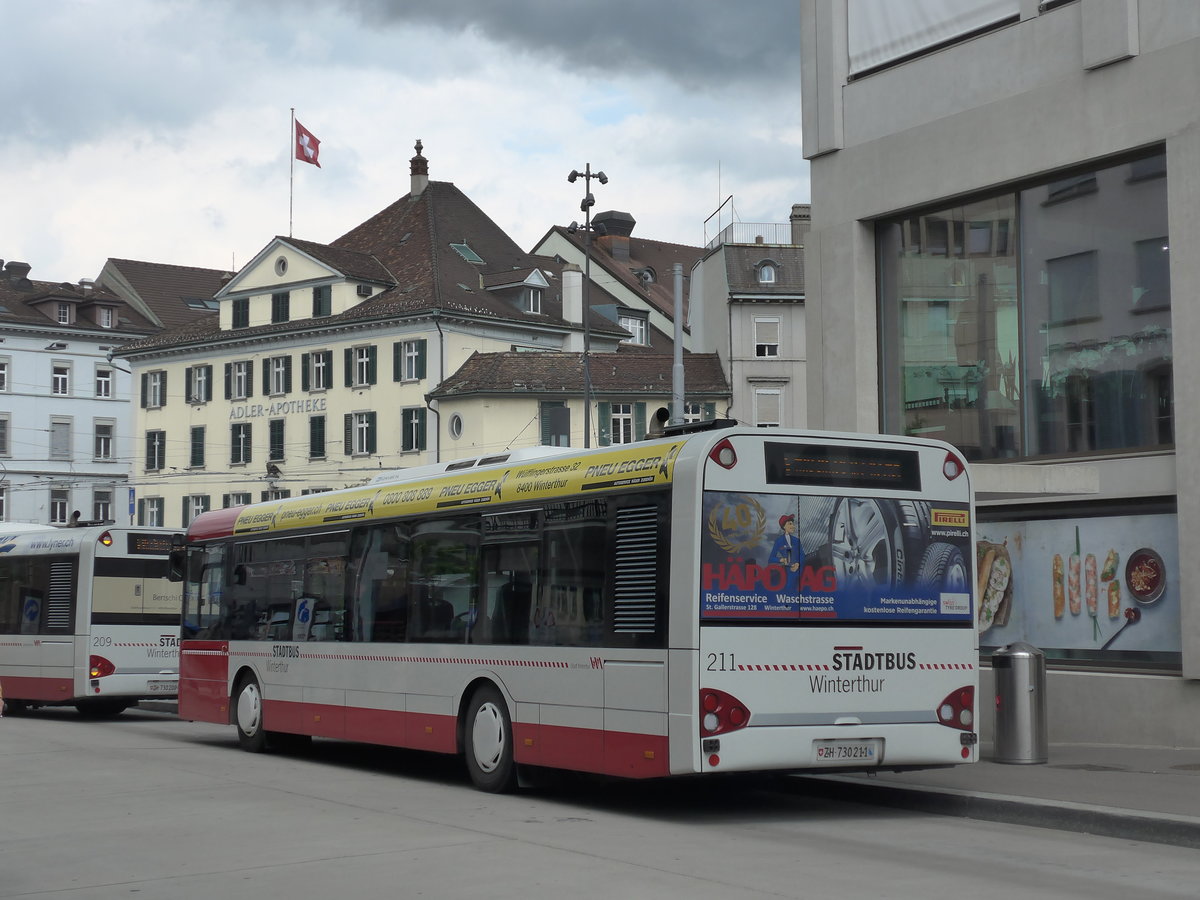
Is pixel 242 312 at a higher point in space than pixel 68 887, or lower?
higher

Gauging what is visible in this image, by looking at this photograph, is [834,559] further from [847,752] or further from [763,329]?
[763,329]

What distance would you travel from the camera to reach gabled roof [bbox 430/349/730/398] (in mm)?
64812

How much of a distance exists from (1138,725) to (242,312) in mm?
61931

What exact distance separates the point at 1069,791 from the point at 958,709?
103 centimetres

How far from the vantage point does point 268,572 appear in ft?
61.4

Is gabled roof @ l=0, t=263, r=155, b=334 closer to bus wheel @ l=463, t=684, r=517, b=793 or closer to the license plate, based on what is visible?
A: bus wheel @ l=463, t=684, r=517, b=793

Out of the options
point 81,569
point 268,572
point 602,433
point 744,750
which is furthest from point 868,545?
point 602,433

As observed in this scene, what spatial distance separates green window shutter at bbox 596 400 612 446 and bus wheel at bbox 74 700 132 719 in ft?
124

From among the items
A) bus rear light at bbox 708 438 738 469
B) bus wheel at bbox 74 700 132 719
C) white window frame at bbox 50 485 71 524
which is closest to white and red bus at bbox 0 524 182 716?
bus wheel at bbox 74 700 132 719

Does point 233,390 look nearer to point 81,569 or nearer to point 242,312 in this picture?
point 242,312

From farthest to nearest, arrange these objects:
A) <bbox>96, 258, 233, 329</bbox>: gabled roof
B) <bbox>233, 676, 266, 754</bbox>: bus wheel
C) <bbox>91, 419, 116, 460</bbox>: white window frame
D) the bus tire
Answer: <bbox>96, 258, 233, 329</bbox>: gabled roof
<bbox>91, 419, 116, 460</bbox>: white window frame
<bbox>233, 676, 266, 754</bbox>: bus wheel
the bus tire

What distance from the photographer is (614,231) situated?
9694 cm

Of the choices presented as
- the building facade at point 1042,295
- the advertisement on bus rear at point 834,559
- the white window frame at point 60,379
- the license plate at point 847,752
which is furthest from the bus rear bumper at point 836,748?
the white window frame at point 60,379

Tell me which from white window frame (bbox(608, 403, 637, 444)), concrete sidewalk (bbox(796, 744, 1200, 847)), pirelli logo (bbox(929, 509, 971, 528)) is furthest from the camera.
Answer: white window frame (bbox(608, 403, 637, 444))
